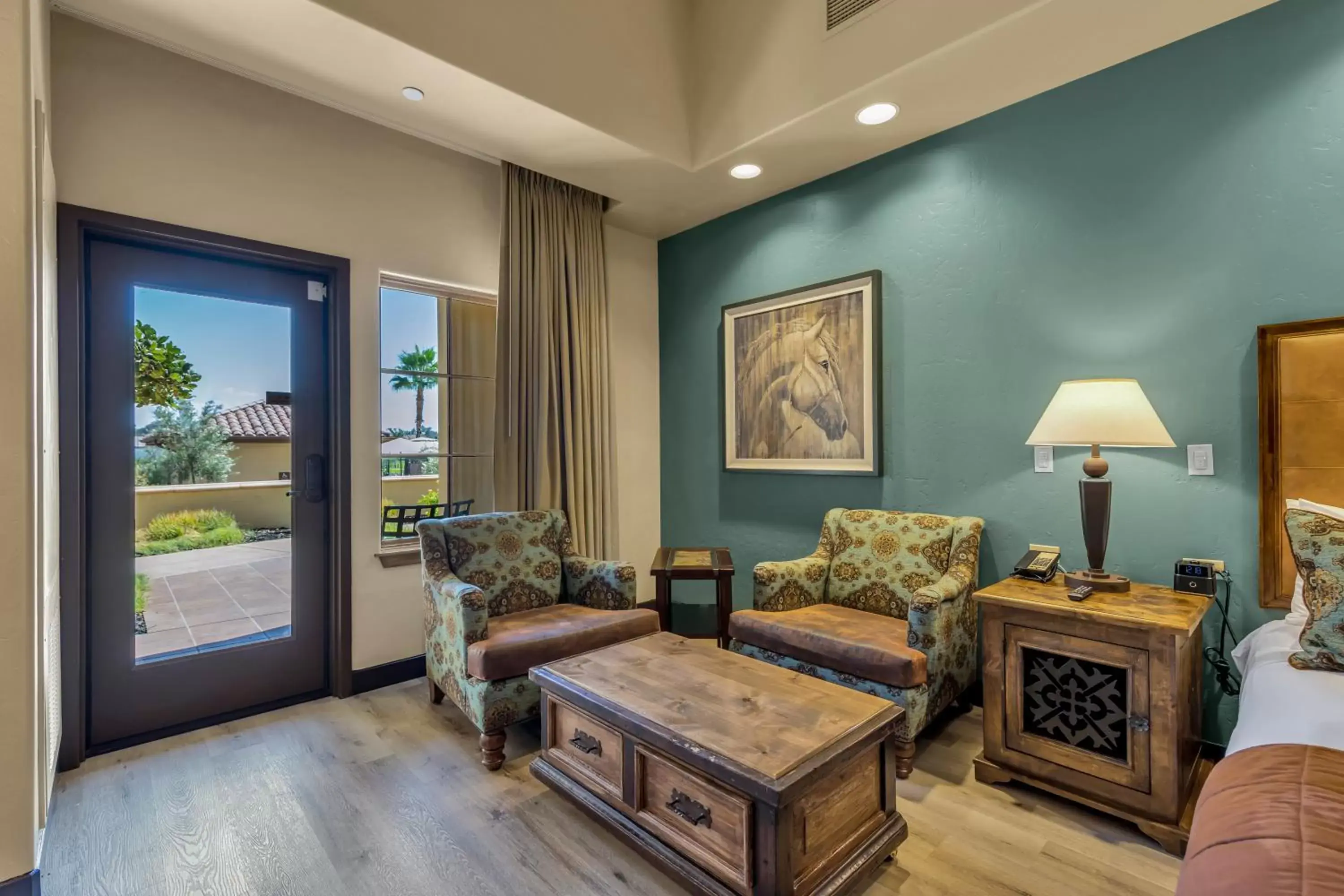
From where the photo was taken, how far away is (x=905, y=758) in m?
2.25

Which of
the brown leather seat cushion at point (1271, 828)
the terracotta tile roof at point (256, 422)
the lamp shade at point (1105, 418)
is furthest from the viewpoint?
the terracotta tile roof at point (256, 422)

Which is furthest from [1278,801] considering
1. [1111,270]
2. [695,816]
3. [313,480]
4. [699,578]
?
[313,480]

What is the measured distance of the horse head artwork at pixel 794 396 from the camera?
3314 millimetres

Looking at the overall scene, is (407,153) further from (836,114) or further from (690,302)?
(836,114)

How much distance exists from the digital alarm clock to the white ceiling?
1.94 metres

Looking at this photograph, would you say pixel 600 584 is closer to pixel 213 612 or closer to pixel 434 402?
pixel 434 402

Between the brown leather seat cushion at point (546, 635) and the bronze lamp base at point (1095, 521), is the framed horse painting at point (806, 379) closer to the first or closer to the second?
the bronze lamp base at point (1095, 521)

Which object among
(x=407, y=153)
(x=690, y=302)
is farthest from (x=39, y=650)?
(x=690, y=302)

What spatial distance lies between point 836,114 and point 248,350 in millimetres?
2862

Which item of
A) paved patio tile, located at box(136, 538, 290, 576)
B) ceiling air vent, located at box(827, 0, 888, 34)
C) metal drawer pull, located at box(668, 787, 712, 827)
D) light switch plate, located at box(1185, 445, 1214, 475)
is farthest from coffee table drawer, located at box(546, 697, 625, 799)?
ceiling air vent, located at box(827, 0, 888, 34)

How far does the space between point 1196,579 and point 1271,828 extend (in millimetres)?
1431

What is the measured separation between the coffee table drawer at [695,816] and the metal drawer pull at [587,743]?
199 mm

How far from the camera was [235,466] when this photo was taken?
9.06 ft

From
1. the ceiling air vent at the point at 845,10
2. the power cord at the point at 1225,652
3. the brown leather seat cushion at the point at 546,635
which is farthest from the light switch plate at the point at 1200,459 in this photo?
the brown leather seat cushion at the point at 546,635
